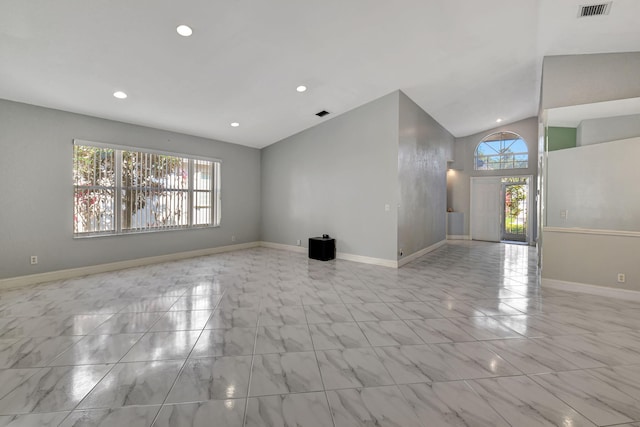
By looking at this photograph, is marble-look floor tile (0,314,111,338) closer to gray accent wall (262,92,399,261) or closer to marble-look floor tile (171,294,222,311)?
marble-look floor tile (171,294,222,311)

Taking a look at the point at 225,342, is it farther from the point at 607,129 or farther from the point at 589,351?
the point at 607,129

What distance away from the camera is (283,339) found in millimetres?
2445

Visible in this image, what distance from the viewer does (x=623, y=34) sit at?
3480 mm

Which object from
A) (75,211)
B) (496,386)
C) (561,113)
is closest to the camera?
(496,386)

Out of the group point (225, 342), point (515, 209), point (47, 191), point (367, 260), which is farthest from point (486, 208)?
point (47, 191)

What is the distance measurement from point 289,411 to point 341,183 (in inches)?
190

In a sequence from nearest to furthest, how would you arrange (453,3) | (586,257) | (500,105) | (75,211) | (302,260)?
(453,3) → (586,257) → (75,211) → (302,260) → (500,105)

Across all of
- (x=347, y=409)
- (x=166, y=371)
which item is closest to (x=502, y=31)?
(x=347, y=409)

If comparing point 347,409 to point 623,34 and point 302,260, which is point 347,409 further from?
point 623,34

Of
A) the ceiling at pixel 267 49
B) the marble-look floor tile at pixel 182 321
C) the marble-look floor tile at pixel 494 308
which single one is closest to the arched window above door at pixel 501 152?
the ceiling at pixel 267 49

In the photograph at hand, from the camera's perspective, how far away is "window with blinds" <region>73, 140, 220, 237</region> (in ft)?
15.3

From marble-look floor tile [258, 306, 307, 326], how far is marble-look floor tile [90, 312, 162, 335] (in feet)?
3.67

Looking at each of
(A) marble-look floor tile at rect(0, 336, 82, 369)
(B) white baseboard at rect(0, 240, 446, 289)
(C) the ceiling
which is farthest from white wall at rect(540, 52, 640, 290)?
(A) marble-look floor tile at rect(0, 336, 82, 369)

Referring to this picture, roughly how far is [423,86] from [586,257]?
3746 mm
